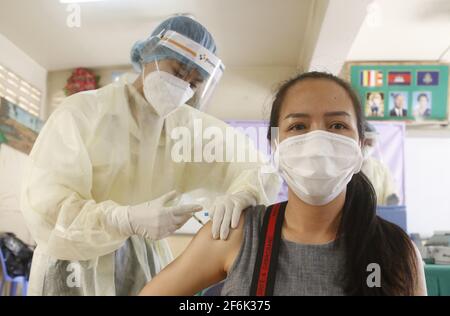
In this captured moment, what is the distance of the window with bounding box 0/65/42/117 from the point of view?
102cm

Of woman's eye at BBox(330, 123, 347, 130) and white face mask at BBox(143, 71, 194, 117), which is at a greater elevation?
white face mask at BBox(143, 71, 194, 117)

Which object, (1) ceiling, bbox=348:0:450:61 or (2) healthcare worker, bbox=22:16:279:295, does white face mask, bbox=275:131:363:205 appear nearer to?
(2) healthcare worker, bbox=22:16:279:295

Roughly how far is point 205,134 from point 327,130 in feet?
1.03

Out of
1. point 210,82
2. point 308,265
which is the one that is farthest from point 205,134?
point 308,265

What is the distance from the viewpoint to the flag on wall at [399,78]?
3.68 feet

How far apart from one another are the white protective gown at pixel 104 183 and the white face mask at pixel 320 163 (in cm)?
14

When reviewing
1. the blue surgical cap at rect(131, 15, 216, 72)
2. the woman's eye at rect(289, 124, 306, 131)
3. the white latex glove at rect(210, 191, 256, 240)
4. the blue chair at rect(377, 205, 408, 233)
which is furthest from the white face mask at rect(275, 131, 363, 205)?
the blue surgical cap at rect(131, 15, 216, 72)

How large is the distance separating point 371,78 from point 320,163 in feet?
1.30

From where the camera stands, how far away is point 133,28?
1.06m

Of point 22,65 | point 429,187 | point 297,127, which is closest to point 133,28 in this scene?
point 22,65

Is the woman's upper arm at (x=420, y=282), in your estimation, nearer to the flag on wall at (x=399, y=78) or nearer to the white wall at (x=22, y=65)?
the flag on wall at (x=399, y=78)

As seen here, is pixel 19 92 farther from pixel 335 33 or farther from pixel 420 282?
pixel 420 282

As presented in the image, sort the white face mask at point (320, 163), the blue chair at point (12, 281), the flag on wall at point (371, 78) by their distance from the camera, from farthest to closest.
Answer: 1. the flag on wall at point (371, 78)
2. the blue chair at point (12, 281)
3. the white face mask at point (320, 163)

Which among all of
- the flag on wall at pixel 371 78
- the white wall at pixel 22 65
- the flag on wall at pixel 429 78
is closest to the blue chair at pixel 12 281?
the white wall at pixel 22 65
